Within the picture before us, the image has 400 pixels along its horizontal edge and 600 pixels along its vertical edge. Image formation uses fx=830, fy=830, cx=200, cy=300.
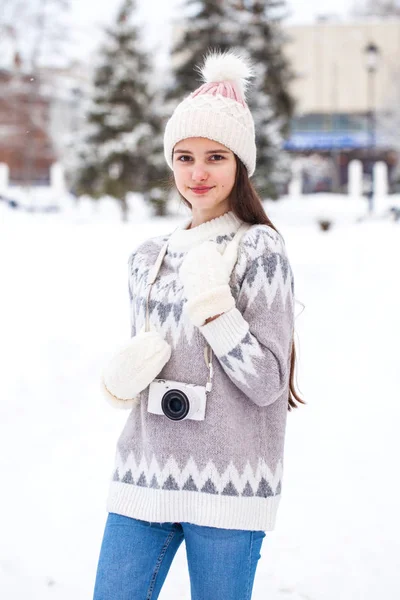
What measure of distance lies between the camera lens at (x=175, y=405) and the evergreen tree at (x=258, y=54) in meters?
24.5

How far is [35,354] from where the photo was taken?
23.2 ft

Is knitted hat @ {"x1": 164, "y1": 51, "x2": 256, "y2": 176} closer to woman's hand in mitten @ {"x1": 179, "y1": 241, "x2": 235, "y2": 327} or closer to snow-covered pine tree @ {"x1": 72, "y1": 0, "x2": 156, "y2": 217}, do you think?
woman's hand in mitten @ {"x1": 179, "y1": 241, "x2": 235, "y2": 327}

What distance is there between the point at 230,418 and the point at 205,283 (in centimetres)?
34

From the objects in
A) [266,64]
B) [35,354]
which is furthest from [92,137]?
[35,354]

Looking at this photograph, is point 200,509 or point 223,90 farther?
point 223,90

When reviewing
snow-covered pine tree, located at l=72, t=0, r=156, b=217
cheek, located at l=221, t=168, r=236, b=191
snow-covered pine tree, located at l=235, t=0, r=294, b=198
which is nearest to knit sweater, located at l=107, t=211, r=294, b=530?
cheek, located at l=221, t=168, r=236, b=191

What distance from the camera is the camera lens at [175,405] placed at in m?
1.99

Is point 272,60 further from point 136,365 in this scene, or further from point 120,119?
point 136,365

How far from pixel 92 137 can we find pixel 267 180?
6.88 meters

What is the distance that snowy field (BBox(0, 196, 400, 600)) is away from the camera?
3.84 m

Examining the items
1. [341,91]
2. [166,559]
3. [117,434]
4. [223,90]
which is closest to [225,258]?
[223,90]

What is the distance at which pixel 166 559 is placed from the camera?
2113mm

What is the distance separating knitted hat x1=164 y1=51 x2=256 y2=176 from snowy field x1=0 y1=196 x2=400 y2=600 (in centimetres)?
49

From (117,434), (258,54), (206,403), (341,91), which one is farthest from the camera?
(341,91)
